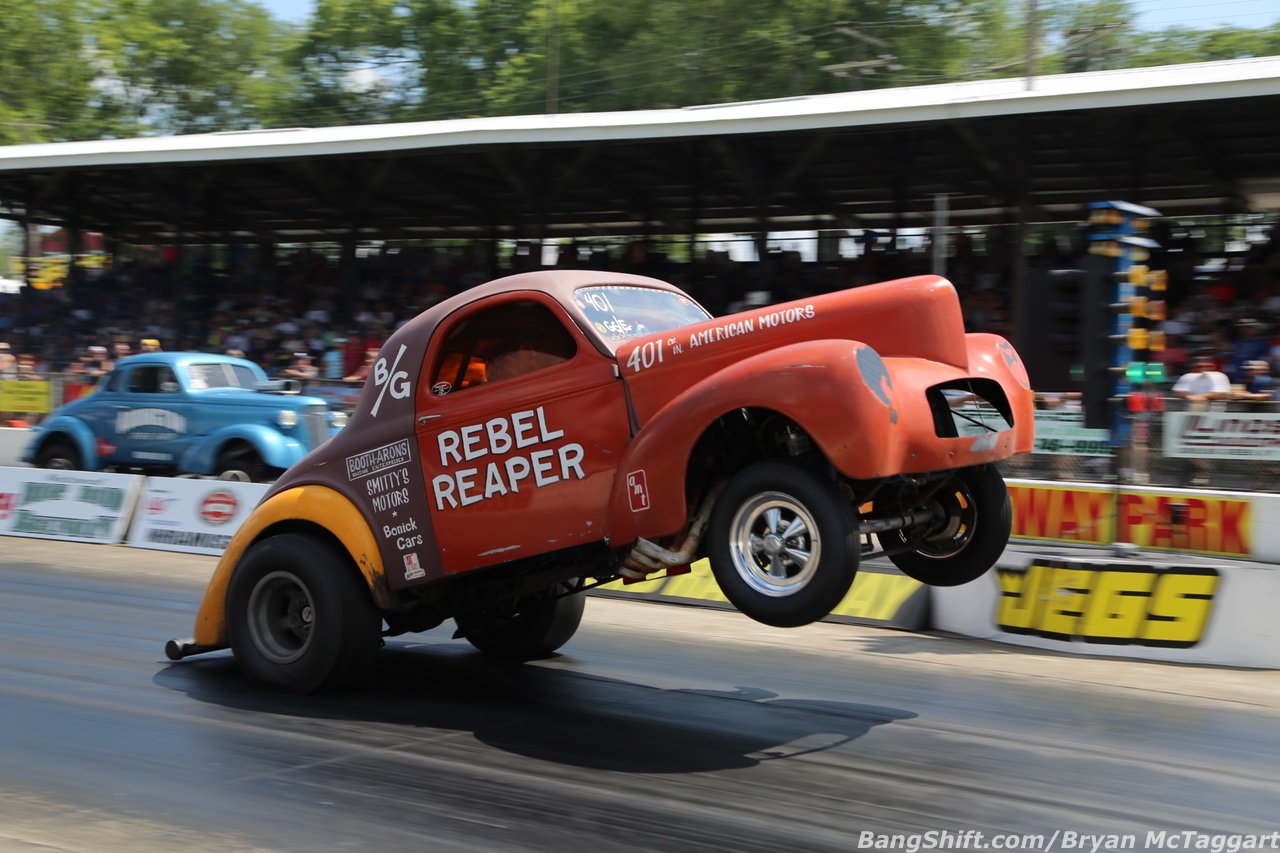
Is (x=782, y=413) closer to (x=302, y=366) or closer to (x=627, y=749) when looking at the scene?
(x=627, y=749)

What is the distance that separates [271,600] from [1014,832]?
4.20m

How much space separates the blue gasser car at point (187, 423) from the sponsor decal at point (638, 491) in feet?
33.1

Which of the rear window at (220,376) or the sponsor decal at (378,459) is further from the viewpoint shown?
the rear window at (220,376)

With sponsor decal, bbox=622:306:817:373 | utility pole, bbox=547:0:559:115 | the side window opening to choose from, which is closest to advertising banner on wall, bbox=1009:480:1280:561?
sponsor decal, bbox=622:306:817:373

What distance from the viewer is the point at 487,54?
5631cm

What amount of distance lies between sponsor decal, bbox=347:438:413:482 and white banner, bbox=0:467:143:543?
9224mm

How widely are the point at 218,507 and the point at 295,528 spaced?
7.74 m

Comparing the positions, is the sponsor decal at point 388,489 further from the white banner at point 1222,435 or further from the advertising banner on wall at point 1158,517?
the white banner at point 1222,435

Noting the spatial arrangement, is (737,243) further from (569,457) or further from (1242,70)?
(569,457)

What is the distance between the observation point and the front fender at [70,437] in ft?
56.8

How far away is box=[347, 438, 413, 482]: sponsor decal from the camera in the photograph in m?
6.45

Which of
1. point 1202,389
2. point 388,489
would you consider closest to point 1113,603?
point 1202,389

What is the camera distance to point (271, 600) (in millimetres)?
6949

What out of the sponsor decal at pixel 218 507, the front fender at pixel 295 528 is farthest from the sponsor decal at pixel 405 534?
the sponsor decal at pixel 218 507
